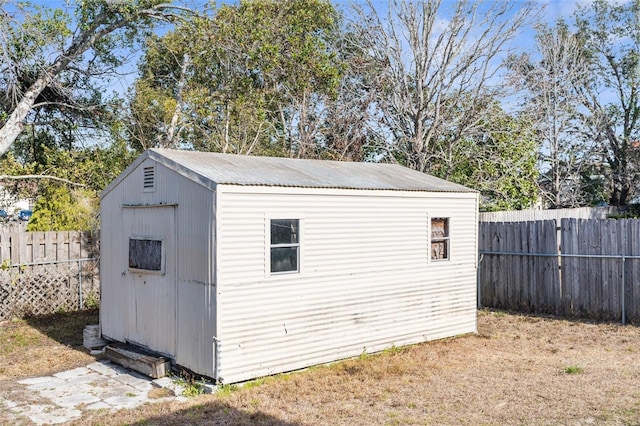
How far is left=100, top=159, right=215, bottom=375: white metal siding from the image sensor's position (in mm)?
7521

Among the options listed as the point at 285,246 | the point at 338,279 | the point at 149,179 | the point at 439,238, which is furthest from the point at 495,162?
the point at 149,179

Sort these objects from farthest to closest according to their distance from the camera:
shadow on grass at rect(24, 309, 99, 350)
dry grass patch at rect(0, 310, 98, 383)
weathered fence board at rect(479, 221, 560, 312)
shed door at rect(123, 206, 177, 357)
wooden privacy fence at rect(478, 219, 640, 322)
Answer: weathered fence board at rect(479, 221, 560, 312), wooden privacy fence at rect(478, 219, 640, 322), shadow on grass at rect(24, 309, 99, 350), dry grass patch at rect(0, 310, 98, 383), shed door at rect(123, 206, 177, 357)

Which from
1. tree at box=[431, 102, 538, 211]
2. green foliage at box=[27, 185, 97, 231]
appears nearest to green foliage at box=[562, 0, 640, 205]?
tree at box=[431, 102, 538, 211]

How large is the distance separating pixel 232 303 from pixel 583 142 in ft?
81.6

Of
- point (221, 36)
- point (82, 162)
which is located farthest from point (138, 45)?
point (82, 162)

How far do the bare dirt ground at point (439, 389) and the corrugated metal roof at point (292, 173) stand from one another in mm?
2783

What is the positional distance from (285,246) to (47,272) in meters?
6.96

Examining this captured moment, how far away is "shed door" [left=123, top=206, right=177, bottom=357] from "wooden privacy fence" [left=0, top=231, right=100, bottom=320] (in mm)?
3871

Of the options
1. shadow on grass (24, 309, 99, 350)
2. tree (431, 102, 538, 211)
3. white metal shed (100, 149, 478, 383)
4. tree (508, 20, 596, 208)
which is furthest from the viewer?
tree (508, 20, 596, 208)

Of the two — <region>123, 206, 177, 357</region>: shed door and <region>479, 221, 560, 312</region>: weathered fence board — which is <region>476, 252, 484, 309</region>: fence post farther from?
<region>123, 206, 177, 357</region>: shed door

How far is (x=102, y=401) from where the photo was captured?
23.1ft

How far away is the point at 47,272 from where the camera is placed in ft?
40.8

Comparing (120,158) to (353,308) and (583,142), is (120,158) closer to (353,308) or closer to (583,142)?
(353,308)

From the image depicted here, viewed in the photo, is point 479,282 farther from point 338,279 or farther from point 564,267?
point 338,279
